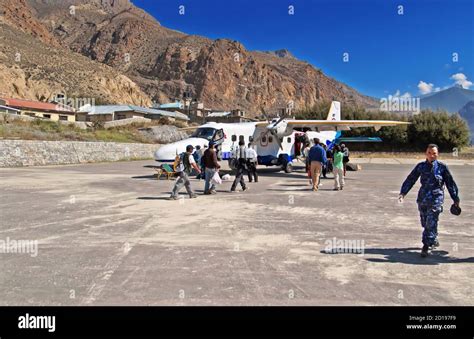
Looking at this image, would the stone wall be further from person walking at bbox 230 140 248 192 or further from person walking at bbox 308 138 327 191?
person walking at bbox 308 138 327 191

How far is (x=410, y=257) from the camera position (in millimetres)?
6223

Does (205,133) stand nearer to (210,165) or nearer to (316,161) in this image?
(210,165)

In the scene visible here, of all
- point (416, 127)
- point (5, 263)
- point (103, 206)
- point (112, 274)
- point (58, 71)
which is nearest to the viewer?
point (112, 274)

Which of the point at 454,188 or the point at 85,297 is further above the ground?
the point at 454,188

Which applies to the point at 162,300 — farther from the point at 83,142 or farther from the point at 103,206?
the point at 83,142

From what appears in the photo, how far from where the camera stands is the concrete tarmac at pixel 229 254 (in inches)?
184

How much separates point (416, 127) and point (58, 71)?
6665 cm

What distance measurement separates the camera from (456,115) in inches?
2160

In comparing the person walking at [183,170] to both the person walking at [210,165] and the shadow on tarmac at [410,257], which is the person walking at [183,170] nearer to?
the person walking at [210,165]

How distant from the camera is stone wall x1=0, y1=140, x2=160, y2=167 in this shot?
24.9 m

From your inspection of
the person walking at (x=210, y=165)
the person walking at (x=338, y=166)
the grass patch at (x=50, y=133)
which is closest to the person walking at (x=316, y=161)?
the person walking at (x=338, y=166)

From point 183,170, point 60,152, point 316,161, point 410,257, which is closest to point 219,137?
point 316,161

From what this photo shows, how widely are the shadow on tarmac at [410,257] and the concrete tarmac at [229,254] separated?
2cm
